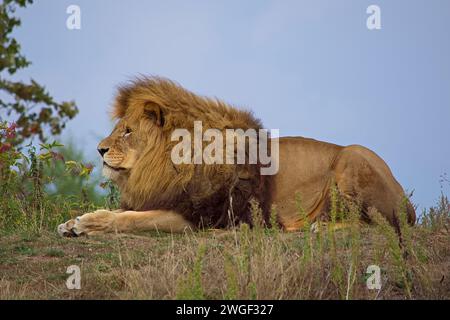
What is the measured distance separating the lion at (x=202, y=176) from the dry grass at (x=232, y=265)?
11.0 inches

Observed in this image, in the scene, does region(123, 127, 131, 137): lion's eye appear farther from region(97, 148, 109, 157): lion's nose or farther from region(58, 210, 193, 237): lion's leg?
region(58, 210, 193, 237): lion's leg

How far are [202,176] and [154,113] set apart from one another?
2.72ft

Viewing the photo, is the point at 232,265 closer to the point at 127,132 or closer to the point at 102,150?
the point at 102,150

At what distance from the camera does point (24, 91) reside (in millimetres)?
4141

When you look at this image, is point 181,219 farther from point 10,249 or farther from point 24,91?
point 24,91

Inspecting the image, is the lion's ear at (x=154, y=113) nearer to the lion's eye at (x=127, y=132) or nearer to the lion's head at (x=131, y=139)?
the lion's head at (x=131, y=139)

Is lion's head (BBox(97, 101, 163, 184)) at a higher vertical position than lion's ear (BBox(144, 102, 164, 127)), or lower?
lower

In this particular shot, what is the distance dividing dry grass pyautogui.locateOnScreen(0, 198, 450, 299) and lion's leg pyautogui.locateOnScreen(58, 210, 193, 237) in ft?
0.51

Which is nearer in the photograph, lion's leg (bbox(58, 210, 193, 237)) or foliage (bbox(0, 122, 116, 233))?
lion's leg (bbox(58, 210, 193, 237))

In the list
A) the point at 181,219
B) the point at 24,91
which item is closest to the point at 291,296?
the point at 24,91

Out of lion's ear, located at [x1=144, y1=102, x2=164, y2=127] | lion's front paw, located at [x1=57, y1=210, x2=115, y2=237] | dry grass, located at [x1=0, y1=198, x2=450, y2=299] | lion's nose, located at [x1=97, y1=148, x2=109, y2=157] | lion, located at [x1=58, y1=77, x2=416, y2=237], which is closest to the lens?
dry grass, located at [x1=0, y1=198, x2=450, y2=299]

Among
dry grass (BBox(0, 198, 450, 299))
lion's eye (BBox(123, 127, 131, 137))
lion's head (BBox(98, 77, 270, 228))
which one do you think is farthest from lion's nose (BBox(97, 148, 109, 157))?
dry grass (BBox(0, 198, 450, 299))

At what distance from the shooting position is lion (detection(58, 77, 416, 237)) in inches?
297

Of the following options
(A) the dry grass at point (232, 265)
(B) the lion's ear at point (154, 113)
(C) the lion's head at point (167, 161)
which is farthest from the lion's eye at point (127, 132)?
(A) the dry grass at point (232, 265)
